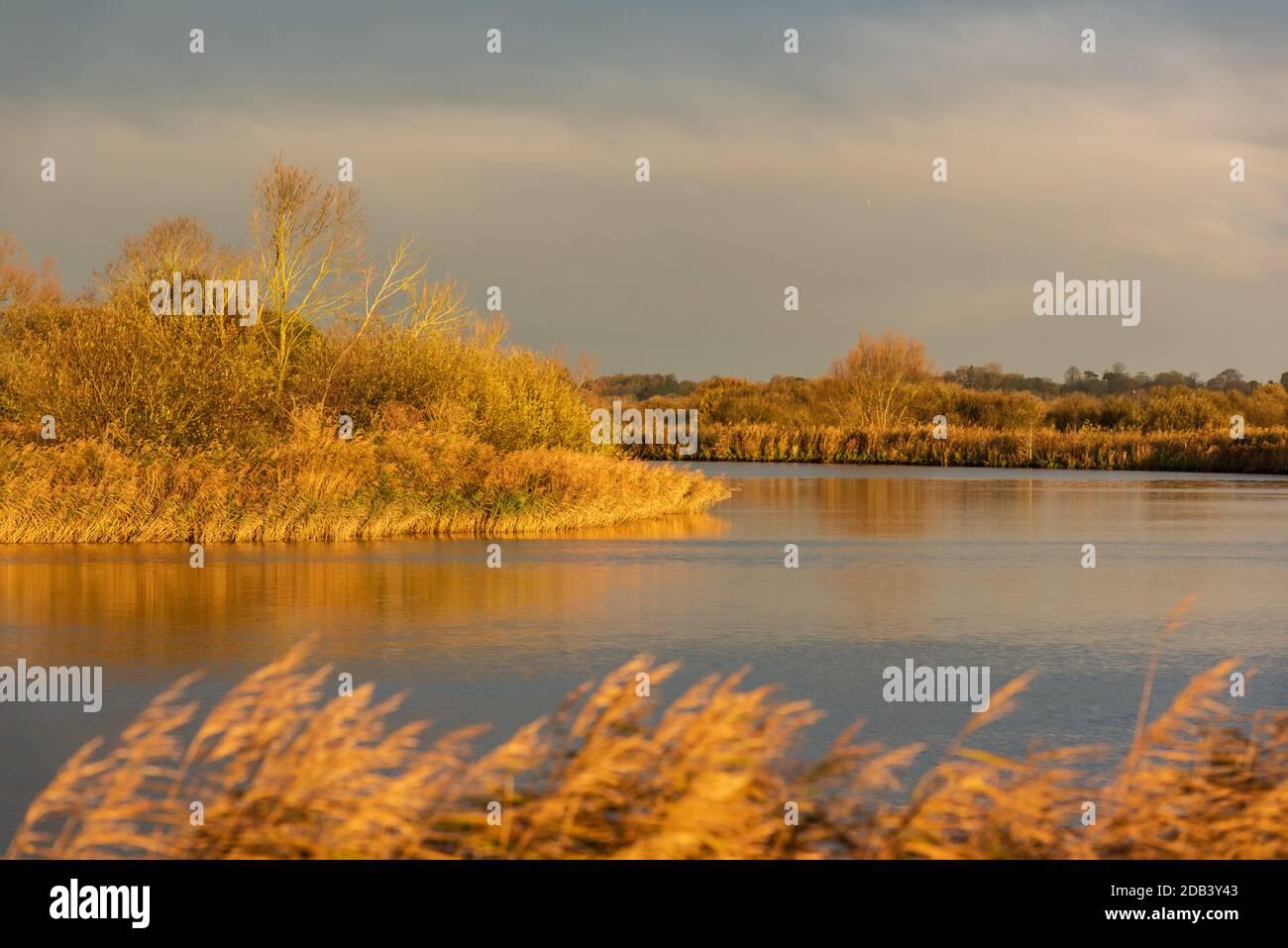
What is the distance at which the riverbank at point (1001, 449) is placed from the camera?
2366 inches

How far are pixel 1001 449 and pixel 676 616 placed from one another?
165ft

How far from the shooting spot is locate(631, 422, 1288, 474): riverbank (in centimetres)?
6009

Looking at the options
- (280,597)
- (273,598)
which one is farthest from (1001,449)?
(273,598)

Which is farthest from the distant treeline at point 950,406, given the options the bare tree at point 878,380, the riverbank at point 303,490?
the riverbank at point 303,490

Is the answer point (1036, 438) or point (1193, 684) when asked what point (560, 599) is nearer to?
point (1193, 684)

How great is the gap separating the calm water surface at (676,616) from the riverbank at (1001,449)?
1230 inches

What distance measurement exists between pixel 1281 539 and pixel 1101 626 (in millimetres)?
13163

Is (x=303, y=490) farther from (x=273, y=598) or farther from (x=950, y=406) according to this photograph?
(x=950, y=406)

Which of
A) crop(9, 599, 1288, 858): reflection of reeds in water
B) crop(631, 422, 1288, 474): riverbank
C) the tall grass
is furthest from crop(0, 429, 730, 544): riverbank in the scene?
crop(631, 422, 1288, 474): riverbank

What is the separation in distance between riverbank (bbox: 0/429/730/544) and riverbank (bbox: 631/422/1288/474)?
34276 millimetres

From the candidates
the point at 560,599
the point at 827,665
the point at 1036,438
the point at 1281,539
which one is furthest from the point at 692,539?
the point at 1036,438

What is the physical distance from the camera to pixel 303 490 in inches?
1056

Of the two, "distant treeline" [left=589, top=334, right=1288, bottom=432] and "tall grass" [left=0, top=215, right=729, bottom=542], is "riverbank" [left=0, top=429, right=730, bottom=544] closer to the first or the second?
"tall grass" [left=0, top=215, right=729, bottom=542]

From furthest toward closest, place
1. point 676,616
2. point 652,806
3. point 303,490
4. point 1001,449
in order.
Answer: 1. point 1001,449
2. point 303,490
3. point 676,616
4. point 652,806
